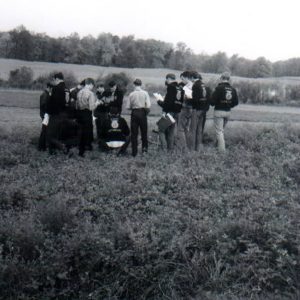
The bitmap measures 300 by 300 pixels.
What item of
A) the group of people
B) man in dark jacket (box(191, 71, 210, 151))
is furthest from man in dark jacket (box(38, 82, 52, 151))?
man in dark jacket (box(191, 71, 210, 151))

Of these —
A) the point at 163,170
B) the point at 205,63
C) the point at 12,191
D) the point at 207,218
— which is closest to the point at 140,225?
the point at 207,218

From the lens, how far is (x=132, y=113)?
12688 mm

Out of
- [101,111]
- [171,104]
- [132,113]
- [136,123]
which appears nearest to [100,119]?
[101,111]

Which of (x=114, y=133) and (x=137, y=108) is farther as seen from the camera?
(x=114, y=133)

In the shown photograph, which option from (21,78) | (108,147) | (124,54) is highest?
(124,54)

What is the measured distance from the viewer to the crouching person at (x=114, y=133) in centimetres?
1288

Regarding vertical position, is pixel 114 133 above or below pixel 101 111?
below

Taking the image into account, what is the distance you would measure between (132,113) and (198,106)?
174 cm

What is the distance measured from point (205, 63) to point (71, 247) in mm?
64039

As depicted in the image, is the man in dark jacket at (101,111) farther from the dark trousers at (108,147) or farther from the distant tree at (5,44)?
the distant tree at (5,44)

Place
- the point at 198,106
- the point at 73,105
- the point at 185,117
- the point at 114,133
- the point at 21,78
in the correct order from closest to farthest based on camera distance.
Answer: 1. the point at 114,133
2. the point at 198,106
3. the point at 73,105
4. the point at 185,117
5. the point at 21,78

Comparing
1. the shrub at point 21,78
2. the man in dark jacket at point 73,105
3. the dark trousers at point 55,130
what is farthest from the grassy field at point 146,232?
the shrub at point 21,78

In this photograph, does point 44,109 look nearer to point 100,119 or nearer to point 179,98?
point 100,119

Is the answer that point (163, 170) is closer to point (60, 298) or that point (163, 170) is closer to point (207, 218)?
point (207, 218)
